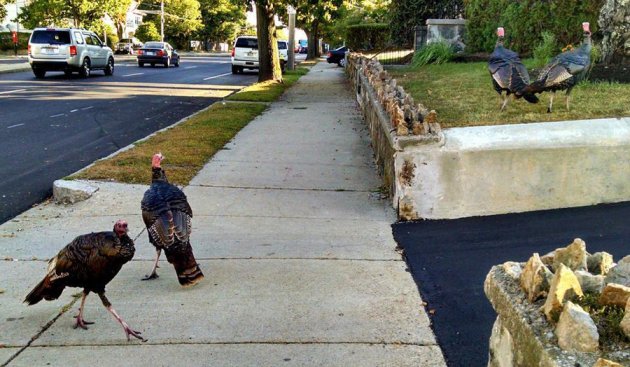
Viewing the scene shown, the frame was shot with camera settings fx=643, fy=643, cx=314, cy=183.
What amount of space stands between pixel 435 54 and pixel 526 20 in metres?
4.05

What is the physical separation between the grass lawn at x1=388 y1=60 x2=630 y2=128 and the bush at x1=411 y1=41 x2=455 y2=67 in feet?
16.6

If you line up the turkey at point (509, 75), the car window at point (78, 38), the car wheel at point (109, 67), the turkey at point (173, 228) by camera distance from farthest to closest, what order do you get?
1. the car wheel at point (109, 67)
2. the car window at point (78, 38)
3. the turkey at point (509, 75)
4. the turkey at point (173, 228)

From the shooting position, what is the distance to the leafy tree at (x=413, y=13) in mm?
25016

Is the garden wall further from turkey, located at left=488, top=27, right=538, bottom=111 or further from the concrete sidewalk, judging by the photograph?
turkey, located at left=488, top=27, right=538, bottom=111

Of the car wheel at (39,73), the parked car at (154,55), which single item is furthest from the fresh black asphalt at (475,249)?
the parked car at (154,55)

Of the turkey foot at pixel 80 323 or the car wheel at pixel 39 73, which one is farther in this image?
the car wheel at pixel 39 73

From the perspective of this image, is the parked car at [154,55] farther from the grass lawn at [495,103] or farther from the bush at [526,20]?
the grass lawn at [495,103]

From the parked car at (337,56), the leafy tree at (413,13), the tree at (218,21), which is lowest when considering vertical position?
the parked car at (337,56)

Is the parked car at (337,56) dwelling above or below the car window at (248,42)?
below

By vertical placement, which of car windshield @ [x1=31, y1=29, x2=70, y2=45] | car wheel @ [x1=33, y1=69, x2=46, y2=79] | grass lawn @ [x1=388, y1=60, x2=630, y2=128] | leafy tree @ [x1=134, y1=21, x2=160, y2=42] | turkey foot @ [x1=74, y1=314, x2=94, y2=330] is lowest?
turkey foot @ [x1=74, y1=314, x2=94, y2=330]

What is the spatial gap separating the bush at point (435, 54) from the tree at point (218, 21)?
2717 inches

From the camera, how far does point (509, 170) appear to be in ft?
21.7

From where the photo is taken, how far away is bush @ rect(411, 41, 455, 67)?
19.2 metres

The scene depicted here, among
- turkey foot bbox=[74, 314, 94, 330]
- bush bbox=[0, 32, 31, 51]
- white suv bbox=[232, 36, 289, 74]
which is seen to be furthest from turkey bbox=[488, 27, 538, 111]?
bush bbox=[0, 32, 31, 51]
